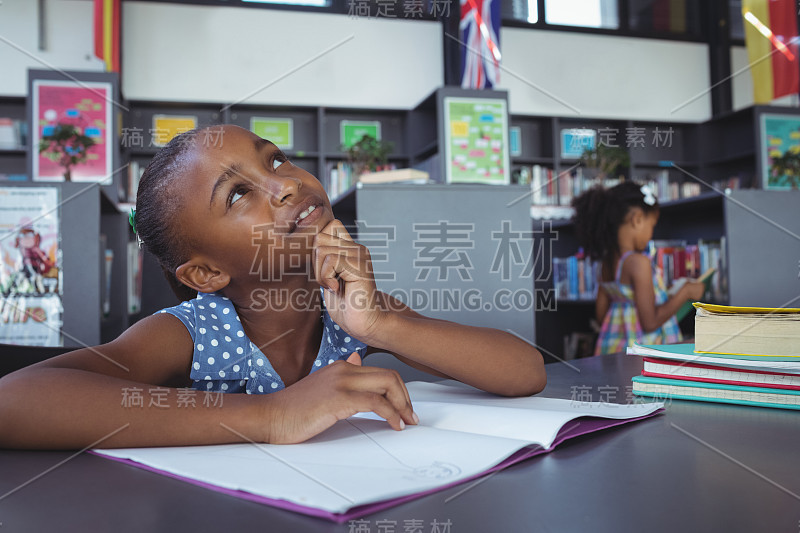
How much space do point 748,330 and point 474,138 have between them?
4.03 m

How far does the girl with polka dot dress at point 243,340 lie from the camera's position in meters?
0.56

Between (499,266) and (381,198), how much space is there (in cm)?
42

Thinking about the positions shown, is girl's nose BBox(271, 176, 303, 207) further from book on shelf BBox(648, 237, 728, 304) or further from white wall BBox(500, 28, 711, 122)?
white wall BBox(500, 28, 711, 122)

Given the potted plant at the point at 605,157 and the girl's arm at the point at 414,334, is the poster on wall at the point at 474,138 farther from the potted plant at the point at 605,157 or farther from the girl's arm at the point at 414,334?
the girl's arm at the point at 414,334

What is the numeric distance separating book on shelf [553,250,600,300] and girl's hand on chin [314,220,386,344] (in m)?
3.64

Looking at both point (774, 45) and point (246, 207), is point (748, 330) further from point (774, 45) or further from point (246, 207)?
point (774, 45)

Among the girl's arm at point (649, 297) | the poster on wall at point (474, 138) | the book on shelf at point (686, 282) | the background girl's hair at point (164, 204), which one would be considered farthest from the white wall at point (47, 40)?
the background girl's hair at point (164, 204)

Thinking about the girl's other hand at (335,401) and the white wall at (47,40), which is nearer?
the girl's other hand at (335,401)

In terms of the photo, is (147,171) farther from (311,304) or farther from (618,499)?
(618,499)

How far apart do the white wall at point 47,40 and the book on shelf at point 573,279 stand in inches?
156

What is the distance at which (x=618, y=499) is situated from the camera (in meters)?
0.40

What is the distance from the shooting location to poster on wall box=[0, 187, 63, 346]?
2100mm

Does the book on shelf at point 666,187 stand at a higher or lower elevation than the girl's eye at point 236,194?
higher

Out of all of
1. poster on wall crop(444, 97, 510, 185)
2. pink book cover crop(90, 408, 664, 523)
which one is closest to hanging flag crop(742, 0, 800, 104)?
poster on wall crop(444, 97, 510, 185)
